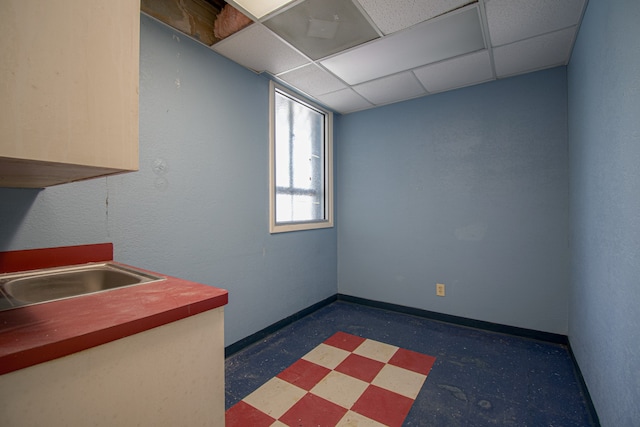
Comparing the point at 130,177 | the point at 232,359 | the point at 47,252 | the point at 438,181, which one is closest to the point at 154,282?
the point at 47,252

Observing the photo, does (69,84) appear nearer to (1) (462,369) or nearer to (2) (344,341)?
(2) (344,341)

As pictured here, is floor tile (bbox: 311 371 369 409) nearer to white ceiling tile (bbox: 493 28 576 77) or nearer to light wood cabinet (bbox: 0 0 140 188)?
light wood cabinet (bbox: 0 0 140 188)

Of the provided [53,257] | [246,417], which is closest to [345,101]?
[53,257]

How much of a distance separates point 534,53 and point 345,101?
1.65 metres

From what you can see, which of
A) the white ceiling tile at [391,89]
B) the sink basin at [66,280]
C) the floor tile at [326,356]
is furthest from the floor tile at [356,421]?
the white ceiling tile at [391,89]

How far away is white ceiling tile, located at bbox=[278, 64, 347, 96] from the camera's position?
243 centimetres

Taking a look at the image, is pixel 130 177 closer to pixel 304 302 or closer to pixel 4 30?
pixel 4 30

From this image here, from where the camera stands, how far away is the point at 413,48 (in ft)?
6.89

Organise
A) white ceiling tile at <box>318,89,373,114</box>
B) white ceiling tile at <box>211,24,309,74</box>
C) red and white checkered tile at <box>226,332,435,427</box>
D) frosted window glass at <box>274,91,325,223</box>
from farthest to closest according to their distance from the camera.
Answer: white ceiling tile at <box>318,89,373,114</box> → frosted window glass at <box>274,91,325,223</box> → white ceiling tile at <box>211,24,309,74</box> → red and white checkered tile at <box>226,332,435,427</box>

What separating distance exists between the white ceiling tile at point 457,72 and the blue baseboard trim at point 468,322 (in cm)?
224

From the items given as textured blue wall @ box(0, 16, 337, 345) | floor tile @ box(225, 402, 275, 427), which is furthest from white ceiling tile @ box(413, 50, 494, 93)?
floor tile @ box(225, 402, 275, 427)

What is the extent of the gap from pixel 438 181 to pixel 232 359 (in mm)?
2456

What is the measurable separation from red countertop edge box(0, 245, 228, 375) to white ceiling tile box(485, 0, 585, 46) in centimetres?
219

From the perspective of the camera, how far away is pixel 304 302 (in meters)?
2.96
